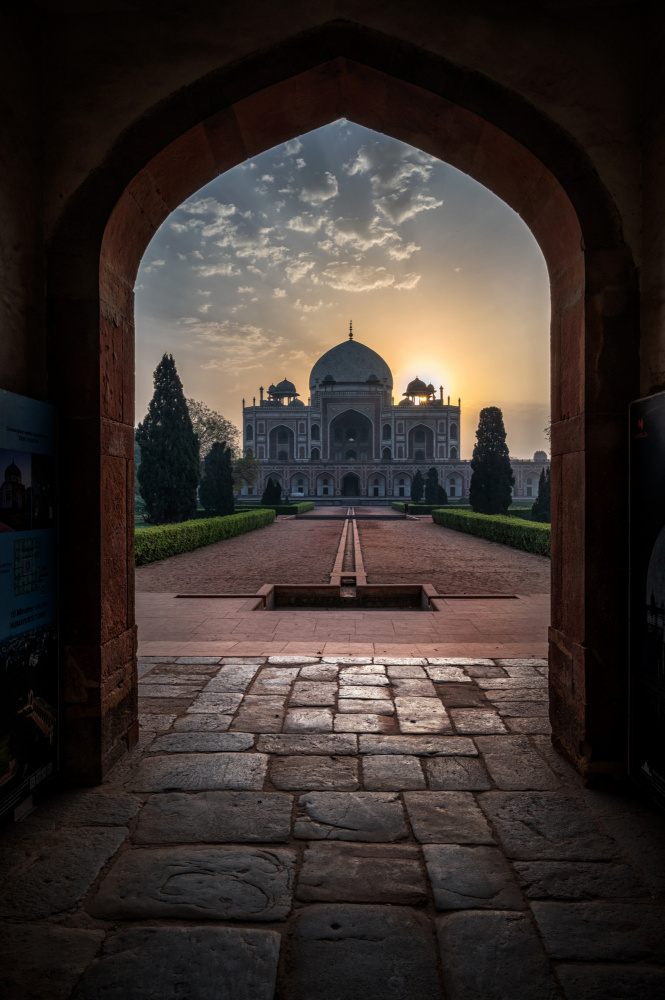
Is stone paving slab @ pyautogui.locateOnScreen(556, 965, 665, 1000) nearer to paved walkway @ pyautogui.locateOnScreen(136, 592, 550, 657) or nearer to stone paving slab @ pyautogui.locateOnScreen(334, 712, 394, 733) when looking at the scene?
stone paving slab @ pyautogui.locateOnScreen(334, 712, 394, 733)

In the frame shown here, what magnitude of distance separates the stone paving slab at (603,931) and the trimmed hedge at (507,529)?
895 centimetres

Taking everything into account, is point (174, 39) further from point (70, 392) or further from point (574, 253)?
point (574, 253)

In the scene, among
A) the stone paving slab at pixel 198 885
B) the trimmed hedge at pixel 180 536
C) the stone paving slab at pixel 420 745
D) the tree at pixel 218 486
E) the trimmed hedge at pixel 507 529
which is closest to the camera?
the stone paving slab at pixel 198 885

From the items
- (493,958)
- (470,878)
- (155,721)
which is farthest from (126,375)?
(493,958)

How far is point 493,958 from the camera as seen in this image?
1.40m

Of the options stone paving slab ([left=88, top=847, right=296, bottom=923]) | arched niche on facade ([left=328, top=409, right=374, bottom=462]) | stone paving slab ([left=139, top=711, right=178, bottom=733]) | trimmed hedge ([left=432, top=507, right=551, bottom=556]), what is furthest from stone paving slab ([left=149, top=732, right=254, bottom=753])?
arched niche on facade ([left=328, top=409, right=374, bottom=462])

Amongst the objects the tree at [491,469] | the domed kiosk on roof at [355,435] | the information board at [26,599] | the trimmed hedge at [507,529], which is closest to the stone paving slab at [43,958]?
the information board at [26,599]

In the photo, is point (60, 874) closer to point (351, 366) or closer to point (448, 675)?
point (448, 675)

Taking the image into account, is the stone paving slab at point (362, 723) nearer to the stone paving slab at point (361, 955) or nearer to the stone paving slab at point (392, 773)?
the stone paving slab at point (392, 773)

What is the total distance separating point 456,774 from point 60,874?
1.55 m

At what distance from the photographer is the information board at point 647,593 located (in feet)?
6.57

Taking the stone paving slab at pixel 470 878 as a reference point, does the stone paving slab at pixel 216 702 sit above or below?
below

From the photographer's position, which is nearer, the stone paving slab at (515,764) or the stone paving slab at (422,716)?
the stone paving slab at (515,764)

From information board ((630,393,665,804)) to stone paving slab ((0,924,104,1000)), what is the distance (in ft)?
6.44
